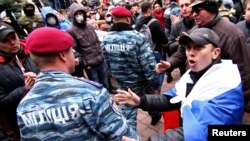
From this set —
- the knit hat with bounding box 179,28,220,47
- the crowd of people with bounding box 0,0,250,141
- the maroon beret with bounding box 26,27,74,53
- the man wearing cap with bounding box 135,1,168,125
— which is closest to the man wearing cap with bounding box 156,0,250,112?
the crowd of people with bounding box 0,0,250,141

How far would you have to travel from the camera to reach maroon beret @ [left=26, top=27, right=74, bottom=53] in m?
1.75

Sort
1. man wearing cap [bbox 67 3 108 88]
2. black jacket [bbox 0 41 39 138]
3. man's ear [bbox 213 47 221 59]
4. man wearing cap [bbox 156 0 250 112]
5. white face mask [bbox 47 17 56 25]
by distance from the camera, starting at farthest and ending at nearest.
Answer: white face mask [bbox 47 17 56 25]
man wearing cap [bbox 67 3 108 88]
man wearing cap [bbox 156 0 250 112]
black jacket [bbox 0 41 39 138]
man's ear [bbox 213 47 221 59]

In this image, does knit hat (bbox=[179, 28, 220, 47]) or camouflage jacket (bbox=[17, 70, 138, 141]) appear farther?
knit hat (bbox=[179, 28, 220, 47])

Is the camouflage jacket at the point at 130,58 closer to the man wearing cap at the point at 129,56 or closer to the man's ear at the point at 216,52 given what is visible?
the man wearing cap at the point at 129,56

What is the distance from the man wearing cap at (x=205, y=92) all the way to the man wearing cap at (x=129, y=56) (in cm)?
122

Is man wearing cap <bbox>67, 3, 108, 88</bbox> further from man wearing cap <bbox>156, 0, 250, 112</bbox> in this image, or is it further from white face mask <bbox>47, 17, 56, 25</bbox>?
man wearing cap <bbox>156, 0, 250, 112</bbox>

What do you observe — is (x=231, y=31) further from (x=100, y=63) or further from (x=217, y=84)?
(x=100, y=63)

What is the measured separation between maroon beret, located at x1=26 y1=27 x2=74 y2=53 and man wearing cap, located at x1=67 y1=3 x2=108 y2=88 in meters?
2.92

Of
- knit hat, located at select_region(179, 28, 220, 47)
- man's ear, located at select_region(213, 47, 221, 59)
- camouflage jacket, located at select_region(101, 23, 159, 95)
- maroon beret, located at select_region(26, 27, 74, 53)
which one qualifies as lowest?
camouflage jacket, located at select_region(101, 23, 159, 95)

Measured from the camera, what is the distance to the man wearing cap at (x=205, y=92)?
5.89 ft

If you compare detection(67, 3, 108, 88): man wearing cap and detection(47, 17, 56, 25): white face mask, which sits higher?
detection(47, 17, 56, 25): white face mask

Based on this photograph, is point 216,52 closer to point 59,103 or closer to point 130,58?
point 59,103

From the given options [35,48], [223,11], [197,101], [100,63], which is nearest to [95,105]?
[35,48]

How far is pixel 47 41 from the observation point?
5.74 feet
